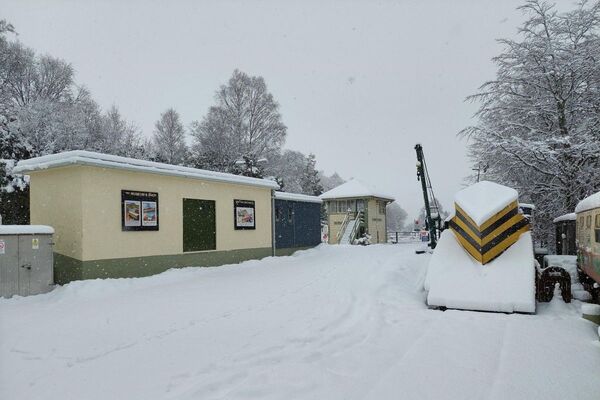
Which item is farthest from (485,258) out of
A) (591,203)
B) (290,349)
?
(290,349)

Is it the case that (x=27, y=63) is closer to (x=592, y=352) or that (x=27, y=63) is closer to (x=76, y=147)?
(x=76, y=147)

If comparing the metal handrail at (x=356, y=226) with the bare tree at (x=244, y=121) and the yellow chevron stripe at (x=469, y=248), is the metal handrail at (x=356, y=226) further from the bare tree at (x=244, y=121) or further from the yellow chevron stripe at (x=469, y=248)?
the yellow chevron stripe at (x=469, y=248)

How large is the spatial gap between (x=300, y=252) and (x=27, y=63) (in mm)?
24633

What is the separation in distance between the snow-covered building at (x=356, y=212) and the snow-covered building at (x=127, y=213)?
55.1ft

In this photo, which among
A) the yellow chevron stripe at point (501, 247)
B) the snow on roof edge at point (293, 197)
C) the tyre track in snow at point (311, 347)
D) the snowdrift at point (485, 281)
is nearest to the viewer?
the tyre track in snow at point (311, 347)

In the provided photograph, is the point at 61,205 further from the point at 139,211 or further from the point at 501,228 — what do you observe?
the point at 501,228

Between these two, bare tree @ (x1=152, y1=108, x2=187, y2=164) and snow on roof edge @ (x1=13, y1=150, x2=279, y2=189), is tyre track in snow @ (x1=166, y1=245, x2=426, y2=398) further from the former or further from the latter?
bare tree @ (x1=152, y1=108, x2=187, y2=164)

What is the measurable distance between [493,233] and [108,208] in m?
8.99

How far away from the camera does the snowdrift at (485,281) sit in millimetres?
6242

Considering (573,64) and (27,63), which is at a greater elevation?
(27,63)

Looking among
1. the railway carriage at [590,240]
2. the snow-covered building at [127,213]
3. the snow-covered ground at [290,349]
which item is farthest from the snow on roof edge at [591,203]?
the snow-covered building at [127,213]

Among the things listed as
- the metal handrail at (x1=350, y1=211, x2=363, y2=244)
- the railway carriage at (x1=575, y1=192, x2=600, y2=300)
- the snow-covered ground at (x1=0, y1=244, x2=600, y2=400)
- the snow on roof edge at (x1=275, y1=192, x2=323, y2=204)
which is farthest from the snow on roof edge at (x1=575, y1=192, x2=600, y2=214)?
the metal handrail at (x1=350, y1=211, x2=363, y2=244)

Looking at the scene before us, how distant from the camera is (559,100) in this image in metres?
15.0

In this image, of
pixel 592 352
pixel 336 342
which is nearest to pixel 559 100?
pixel 592 352
